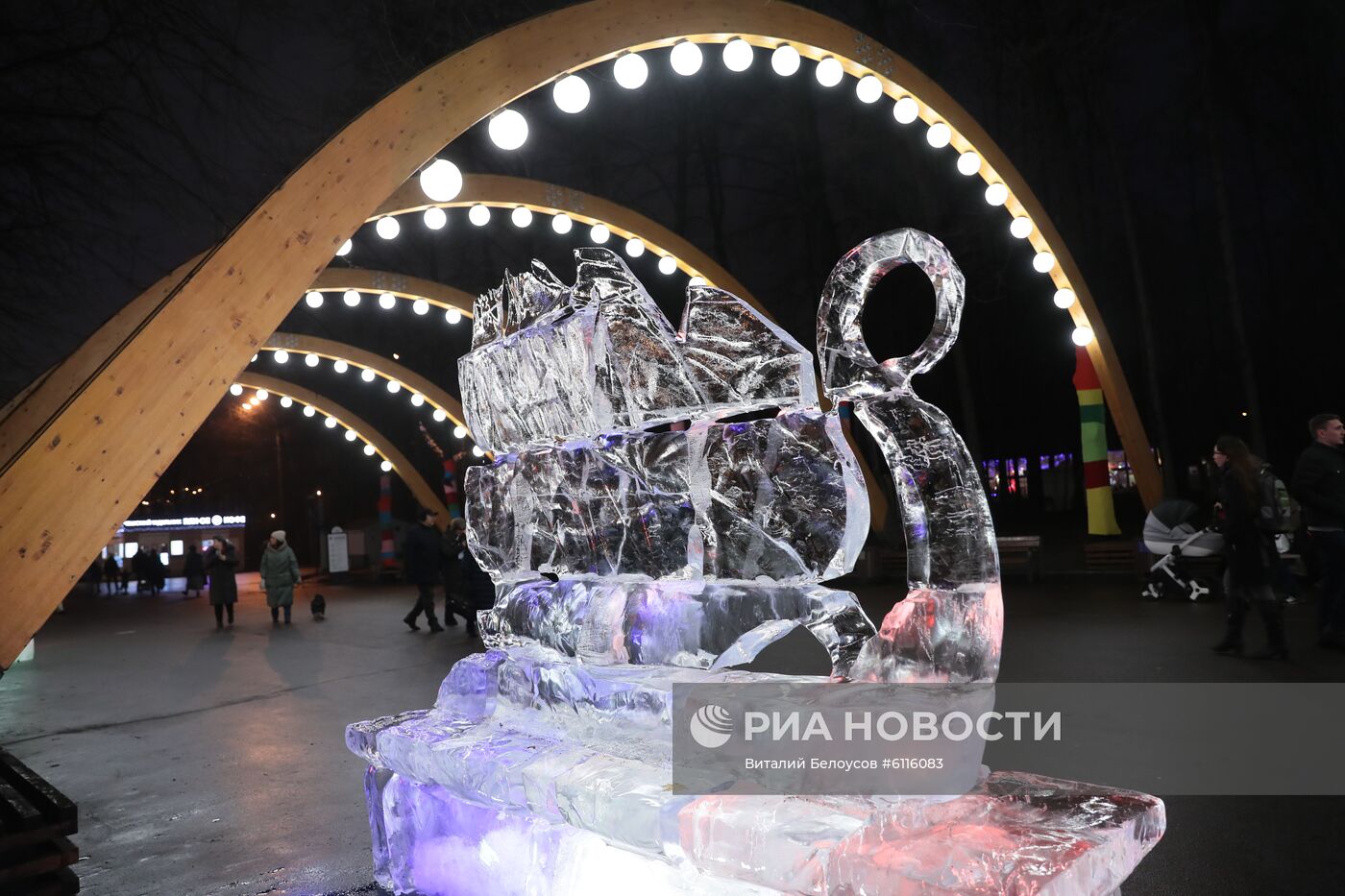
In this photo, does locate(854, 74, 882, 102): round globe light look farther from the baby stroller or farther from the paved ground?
the baby stroller

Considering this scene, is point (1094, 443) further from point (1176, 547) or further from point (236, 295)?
point (236, 295)

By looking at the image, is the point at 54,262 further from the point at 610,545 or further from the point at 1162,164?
the point at 1162,164

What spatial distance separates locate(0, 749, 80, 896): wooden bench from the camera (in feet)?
11.8

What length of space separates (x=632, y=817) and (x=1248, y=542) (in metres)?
6.15

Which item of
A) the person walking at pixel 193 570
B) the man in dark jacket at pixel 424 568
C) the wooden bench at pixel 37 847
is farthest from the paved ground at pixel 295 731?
the person walking at pixel 193 570

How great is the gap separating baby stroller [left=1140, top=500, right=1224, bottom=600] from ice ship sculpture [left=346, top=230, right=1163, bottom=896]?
31.4 feet

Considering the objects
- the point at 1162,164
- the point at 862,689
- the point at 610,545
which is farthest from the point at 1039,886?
the point at 1162,164

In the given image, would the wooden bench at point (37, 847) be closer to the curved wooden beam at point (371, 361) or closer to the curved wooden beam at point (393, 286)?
the curved wooden beam at point (393, 286)

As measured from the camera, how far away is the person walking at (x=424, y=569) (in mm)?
11852

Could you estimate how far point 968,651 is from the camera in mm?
2098

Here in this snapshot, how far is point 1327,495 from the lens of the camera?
6.50 m

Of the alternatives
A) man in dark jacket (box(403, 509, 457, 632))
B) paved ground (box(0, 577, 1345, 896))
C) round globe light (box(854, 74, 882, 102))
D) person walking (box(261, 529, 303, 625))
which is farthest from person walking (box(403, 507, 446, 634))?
round globe light (box(854, 74, 882, 102))

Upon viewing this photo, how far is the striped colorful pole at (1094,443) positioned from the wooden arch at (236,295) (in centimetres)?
822

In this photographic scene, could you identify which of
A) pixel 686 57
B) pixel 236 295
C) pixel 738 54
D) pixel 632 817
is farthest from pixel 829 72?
pixel 632 817
